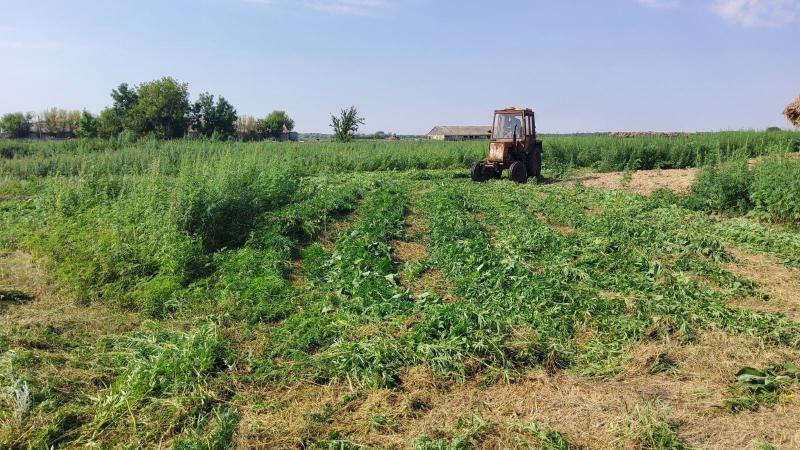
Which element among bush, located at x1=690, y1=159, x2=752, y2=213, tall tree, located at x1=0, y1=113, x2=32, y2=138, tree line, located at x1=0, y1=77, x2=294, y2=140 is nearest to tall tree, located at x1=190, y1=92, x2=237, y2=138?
tree line, located at x1=0, y1=77, x2=294, y2=140

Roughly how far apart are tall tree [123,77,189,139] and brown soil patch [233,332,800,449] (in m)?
44.6

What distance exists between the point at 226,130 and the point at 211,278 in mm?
48388

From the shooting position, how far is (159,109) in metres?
45.5

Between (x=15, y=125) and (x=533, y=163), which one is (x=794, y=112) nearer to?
(x=533, y=163)

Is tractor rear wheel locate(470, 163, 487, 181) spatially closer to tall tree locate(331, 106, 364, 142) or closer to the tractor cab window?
the tractor cab window

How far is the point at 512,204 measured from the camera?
12492mm

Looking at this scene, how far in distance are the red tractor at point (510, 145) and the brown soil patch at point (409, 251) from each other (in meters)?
8.82

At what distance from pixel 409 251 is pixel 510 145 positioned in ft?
31.7

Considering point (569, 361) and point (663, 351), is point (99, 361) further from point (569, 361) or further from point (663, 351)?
point (663, 351)

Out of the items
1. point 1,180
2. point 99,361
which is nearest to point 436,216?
point 99,361

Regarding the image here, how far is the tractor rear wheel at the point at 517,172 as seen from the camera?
56.1 ft

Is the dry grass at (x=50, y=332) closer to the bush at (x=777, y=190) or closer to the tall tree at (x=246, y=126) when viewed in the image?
the bush at (x=777, y=190)

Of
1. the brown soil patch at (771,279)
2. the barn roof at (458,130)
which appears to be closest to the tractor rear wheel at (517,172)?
the brown soil patch at (771,279)

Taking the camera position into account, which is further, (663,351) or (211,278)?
(211,278)
